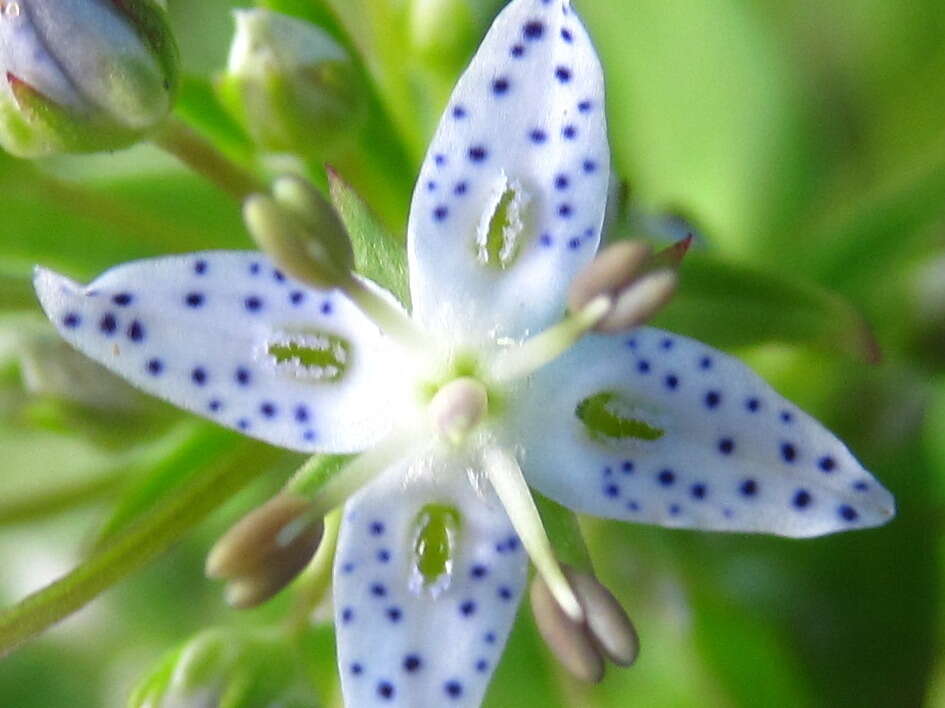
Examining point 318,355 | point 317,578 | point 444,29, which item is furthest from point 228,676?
point 444,29

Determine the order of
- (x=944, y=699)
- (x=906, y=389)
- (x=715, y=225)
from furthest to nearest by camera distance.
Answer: (x=715, y=225), (x=906, y=389), (x=944, y=699)

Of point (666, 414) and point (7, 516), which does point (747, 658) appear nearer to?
point (666, 414)

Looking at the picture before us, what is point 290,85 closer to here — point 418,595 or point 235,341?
point 235,341

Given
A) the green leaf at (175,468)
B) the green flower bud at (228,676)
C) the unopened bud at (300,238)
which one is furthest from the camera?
the green leaf at (175,468)

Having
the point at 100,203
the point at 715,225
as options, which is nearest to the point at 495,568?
the point at 100,203

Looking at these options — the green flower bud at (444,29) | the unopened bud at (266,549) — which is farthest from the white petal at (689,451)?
the green flower bud at (444,29)

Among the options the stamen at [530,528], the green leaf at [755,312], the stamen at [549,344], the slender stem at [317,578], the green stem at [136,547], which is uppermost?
the stamen at [549,344]

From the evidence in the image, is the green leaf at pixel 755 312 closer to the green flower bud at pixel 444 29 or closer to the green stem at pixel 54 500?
the green flower bud at pixel 444 29
